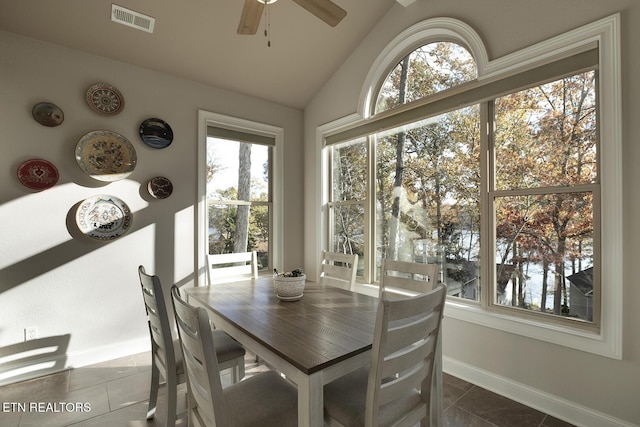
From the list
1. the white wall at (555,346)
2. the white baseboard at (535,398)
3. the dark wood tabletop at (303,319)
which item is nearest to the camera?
the dark wood tabletop at (303,319)

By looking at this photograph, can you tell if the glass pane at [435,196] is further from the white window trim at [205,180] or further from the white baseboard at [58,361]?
the white baseboard at [58,361]

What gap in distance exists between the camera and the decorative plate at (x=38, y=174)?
8.20ft

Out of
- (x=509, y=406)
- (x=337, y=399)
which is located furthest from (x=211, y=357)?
(x=509, y=406)

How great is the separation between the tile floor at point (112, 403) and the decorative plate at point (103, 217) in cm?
117

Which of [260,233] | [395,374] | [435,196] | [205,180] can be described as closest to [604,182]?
[435,196]

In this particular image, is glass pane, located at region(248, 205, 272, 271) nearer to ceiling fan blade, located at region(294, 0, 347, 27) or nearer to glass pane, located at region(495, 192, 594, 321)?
ceiling fan blade, located at region(294, 0, 347, 27)

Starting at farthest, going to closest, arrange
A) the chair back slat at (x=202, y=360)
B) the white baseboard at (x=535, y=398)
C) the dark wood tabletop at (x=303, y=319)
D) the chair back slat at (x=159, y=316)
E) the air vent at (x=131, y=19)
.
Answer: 1. the air vent at (x=131, y=19)
2. the white baseboard at (x=535, y=398)
3. the chair back slat at (x=159, y=316)
4. the dark wood tabletop at (x=303, y=319)
5. the chair back slat at (x=202, y=360)

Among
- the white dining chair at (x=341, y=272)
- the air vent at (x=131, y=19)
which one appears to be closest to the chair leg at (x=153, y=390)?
the white dining chair at (x=341, y=272)

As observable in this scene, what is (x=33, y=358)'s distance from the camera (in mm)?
2559

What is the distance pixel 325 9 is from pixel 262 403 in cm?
222

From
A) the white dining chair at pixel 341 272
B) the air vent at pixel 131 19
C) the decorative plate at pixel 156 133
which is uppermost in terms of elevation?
the air vent at pixel 131 19

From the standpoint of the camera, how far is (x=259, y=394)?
1.46 m

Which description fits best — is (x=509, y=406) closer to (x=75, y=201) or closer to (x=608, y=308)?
(x=608, y=308)

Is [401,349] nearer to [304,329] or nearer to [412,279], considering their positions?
[304,329]
